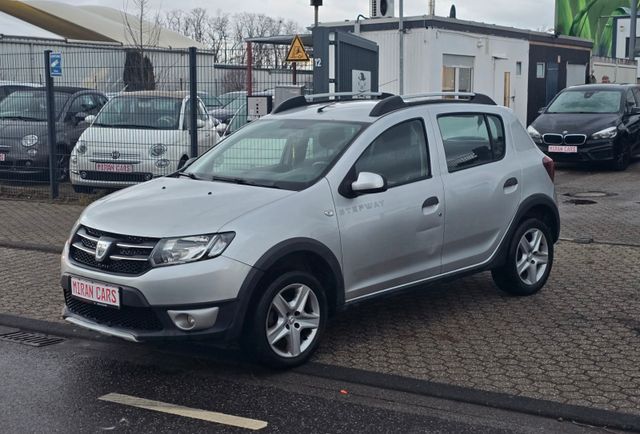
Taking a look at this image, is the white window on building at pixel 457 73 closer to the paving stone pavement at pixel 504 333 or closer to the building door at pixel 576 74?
the building door at pixel 576 74

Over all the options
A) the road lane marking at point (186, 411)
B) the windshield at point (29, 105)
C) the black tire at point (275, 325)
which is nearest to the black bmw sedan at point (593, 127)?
the windshield at point (29, 105)

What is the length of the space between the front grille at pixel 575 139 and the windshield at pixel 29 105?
31.0 feet

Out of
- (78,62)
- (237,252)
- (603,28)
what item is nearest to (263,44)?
(78,62)

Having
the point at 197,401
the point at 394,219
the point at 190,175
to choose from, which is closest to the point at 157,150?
the point at 190,175

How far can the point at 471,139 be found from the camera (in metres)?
6.94

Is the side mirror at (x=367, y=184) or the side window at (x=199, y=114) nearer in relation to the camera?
the side mirror at (x=367, y=184)

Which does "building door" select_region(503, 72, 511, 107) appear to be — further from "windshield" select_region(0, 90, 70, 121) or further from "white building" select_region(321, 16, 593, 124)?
"windshield" select_region(0, 90, 70, 121)

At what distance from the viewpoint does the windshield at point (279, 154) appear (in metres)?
5.98

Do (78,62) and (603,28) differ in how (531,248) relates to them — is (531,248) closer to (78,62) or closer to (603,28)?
(78,62)

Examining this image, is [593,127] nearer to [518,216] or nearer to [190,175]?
[518,216]

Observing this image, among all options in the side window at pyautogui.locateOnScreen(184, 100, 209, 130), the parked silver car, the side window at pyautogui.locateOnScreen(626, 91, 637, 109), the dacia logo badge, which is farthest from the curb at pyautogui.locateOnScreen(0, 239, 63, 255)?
the side window at pyautogui.locateOnScreen(626, 91, 637, 109)

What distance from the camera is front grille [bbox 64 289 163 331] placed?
5.23 m

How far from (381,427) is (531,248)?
10.8 feet

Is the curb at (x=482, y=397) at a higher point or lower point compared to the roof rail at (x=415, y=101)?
lower
